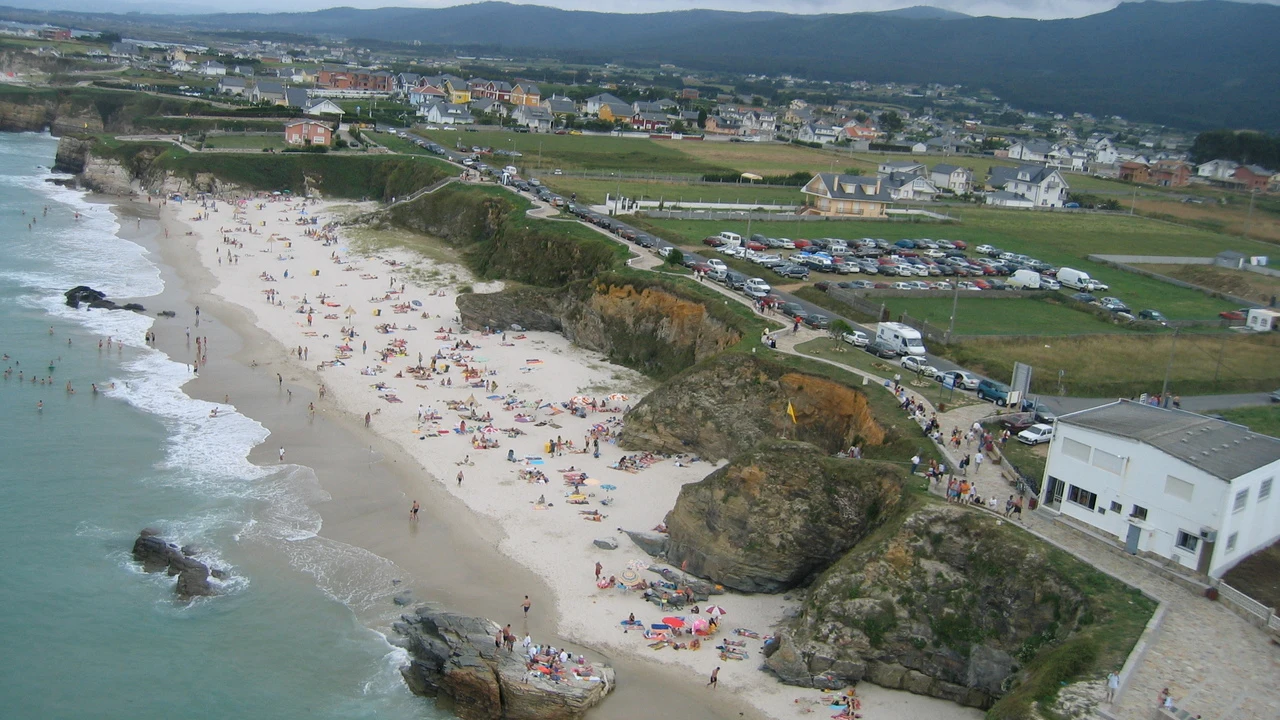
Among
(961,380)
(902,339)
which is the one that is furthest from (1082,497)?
(902,339)

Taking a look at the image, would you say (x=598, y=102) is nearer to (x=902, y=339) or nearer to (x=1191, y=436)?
(x=902, y=339)

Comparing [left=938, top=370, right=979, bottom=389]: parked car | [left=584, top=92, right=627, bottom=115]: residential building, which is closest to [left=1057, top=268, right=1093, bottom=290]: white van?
[left=938, top=370, right=979, bottom=389]: parked car

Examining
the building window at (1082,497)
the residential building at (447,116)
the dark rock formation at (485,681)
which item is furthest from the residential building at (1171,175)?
the dark rock formation at (485,681)

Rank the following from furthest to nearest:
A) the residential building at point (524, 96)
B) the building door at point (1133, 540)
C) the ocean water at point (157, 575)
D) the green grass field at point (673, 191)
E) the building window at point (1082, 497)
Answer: the residential building at point (524, 96), the green grass field at point (673, 191), the building window at point (1082, 497), the building door at point (1133, 540), the ocean water at point (157, 575)

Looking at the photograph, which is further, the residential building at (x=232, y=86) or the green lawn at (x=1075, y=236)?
the residential building at (x=232, y=86)

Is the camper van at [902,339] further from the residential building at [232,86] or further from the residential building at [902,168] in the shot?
the residential building at [232,86]

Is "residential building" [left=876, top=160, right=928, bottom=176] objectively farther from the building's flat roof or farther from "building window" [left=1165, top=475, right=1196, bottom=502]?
"building window" [left=1165, top=475, right=1196, bottom=502]
